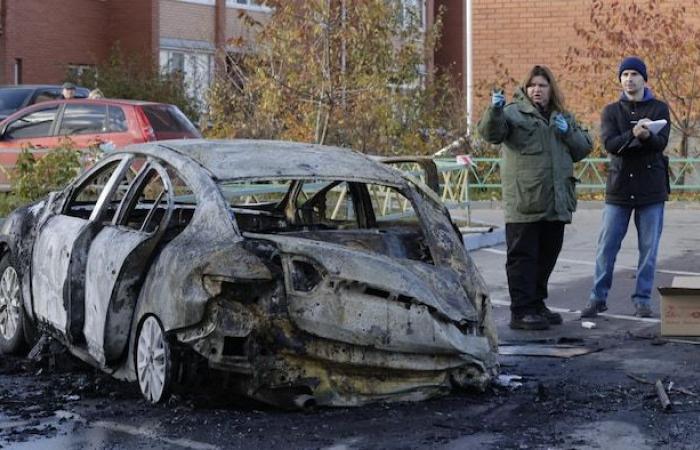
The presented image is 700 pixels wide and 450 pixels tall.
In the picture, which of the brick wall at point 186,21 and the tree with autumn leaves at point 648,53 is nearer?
the tree with autumn leaves at point 648,53

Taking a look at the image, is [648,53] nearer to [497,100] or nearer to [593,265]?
[593,265]

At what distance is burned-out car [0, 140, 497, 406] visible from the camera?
22.7 feet

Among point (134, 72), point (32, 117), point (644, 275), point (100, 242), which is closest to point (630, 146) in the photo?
point (644, 275)

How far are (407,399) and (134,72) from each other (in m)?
22.7

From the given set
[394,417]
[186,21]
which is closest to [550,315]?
[394,417]

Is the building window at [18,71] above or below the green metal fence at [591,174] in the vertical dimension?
above

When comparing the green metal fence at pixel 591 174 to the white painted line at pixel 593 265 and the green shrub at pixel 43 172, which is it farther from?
the green shrub at pixel 43 172

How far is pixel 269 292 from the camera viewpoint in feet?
22.7

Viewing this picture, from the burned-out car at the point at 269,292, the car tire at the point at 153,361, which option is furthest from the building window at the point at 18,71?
the car tire at the point at 153,361

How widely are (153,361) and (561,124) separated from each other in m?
3.91

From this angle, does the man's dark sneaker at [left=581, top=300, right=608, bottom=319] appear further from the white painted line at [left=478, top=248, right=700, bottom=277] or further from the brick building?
the brick building

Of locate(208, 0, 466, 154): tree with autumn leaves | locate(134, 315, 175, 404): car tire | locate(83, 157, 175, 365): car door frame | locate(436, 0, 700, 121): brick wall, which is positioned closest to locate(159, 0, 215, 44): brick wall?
locate(436, 0, 700, 121): brick wall

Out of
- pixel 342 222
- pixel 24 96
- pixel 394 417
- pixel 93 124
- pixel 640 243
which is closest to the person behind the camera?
pixel 394 417

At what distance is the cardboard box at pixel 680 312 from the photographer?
9.23m
